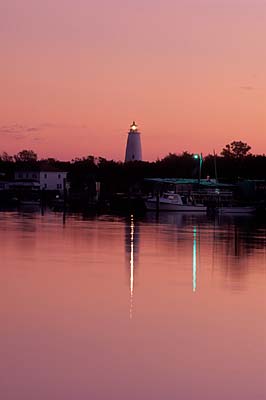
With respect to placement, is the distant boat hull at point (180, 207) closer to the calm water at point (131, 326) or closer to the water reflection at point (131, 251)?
the water reflection at point (131, 251)

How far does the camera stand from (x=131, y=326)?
→ 23500mm

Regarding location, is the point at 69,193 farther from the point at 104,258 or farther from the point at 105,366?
the point at 105,366

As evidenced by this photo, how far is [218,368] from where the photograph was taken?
1925cm

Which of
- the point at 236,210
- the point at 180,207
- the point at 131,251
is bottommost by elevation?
the point at 236,210

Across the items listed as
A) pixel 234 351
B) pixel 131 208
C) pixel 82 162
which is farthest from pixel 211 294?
pixel 82 162

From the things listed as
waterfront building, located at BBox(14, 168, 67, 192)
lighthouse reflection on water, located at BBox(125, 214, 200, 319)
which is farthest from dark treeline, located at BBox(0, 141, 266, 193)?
lighthouse reflection on water, located at BBox(125, 214, 200, 319)

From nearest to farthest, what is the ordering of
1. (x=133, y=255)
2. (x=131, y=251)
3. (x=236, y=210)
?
1. (x=133, y=255)
2. (x=131, y=251)
3. (x=236, y=210)

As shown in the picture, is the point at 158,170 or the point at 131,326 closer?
the point at 131,326

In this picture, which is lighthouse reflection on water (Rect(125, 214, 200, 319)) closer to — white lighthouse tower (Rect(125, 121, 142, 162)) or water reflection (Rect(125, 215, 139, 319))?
water reflection (Rect(125, 215, 139, 319))

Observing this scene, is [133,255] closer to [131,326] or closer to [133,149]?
[131,326]

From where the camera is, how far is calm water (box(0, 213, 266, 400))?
17.8 metres

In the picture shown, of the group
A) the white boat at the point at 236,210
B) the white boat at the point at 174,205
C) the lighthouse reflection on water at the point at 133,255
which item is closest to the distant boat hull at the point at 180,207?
the white boat at the point at 174,205

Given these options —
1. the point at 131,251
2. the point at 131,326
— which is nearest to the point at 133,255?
the point at 131,251

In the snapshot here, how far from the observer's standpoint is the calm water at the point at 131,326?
1784cm
